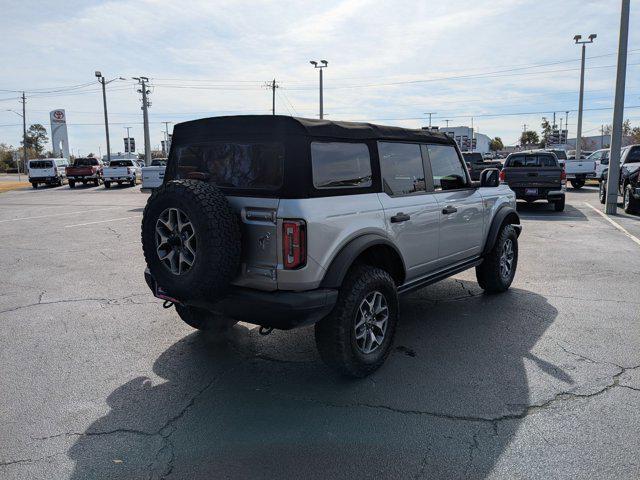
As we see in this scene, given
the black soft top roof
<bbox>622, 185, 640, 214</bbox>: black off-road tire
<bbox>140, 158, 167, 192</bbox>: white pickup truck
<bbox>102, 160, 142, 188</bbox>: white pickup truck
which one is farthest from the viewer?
<bbox>102, 160, 142, 188</bbox>: white pickup truck

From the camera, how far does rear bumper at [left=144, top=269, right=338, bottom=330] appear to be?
3387 mm

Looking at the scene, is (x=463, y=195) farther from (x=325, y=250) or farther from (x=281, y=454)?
(x=281, y=454)

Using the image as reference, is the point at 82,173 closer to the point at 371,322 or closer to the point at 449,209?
the point at 449,209

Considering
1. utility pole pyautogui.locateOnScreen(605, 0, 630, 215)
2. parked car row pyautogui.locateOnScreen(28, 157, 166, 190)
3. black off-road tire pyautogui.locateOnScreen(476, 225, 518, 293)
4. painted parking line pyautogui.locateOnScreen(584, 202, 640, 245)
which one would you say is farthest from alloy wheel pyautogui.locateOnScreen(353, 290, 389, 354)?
parked car row pyautogui.locateOnScreen(28, 157, 166, 190)

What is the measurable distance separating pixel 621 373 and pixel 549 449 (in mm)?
1416

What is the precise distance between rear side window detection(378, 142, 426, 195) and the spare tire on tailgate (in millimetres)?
1487

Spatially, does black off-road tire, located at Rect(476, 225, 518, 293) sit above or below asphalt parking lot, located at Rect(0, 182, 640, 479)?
above

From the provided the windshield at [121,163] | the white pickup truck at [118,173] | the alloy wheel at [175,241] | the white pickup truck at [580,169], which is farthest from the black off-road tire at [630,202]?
the windshield at [121,163]

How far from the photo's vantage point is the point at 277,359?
4.32 metres

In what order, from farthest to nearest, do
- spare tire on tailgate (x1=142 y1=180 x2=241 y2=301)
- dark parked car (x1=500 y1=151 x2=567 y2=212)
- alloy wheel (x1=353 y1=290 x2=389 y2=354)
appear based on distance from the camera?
dark parked car (x1=500 y1=151 x2=567 y2=212), alloy wheel (x1=353 y1=290 x2=389 y2=354), spare tire on tailgate (x1=142 y1=180 x2=241 y2=301)

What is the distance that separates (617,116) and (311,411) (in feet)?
48.6

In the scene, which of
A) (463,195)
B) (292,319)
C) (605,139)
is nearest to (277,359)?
(292,319)

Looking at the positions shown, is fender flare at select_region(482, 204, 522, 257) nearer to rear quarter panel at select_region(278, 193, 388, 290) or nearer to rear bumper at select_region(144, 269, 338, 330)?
rear quarter panel at select_region(278, 193, 388, 290)

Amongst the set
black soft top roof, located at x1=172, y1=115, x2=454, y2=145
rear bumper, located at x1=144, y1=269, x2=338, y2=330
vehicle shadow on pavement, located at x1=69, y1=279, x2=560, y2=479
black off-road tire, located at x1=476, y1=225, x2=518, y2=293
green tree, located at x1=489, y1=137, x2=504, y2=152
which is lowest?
vehicle shadow on pavement, located at x1=69, y1=279, x2=560, y2=479
